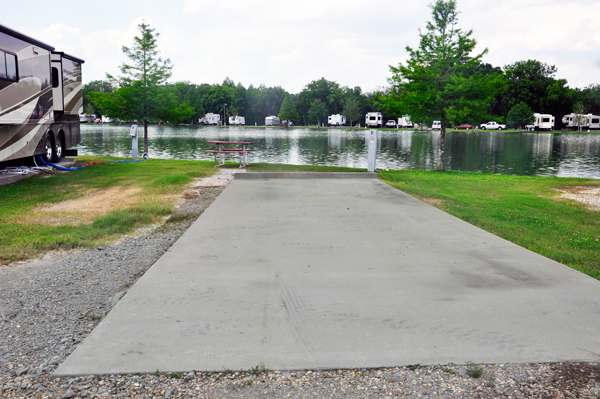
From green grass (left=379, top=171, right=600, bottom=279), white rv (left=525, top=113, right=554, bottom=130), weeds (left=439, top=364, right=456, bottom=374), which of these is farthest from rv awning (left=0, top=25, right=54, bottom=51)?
white rv (left=525, top=113, right=554, bottom=130)

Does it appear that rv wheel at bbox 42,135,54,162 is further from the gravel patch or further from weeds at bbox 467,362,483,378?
weeds at bbox 467,362,483,378

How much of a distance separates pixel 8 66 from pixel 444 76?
567 inches

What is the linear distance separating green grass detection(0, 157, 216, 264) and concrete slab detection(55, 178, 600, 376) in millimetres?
1538

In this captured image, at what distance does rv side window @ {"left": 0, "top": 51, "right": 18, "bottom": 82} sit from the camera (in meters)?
11.2

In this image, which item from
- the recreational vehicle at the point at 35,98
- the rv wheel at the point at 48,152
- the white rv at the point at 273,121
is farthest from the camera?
the white rv at the point at 273,121

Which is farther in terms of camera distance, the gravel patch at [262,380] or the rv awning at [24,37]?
the rv awning at [24,37]

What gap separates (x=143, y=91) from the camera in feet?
77.4

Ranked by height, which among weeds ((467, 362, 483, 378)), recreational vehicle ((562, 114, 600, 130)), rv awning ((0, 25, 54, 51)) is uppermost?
recreational vehicle ((562, 114, 600, 130))

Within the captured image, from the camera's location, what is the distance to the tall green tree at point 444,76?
688 inches

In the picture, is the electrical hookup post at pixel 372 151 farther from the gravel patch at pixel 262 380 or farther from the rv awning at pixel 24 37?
the gravel patch at pixel 262 380

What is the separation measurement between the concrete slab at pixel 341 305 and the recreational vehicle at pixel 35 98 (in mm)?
8272

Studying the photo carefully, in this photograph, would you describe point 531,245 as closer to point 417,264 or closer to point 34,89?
point 417,264

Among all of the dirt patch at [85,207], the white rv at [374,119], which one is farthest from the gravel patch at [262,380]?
the white rv at [374,119]

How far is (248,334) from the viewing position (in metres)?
3.40
